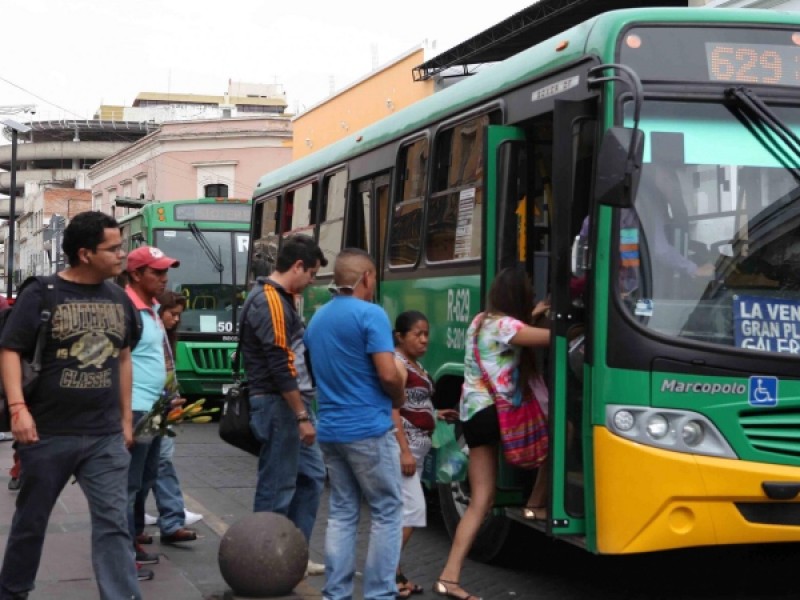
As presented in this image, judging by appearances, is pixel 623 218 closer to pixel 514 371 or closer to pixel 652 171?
pixel 652 171

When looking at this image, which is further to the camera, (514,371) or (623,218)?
(514,371)

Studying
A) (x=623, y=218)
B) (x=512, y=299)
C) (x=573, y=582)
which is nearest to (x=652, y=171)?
(x=623, y=218)

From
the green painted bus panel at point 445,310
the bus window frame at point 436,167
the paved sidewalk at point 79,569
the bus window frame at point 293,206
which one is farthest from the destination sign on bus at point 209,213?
the bus window frame at point 436,167

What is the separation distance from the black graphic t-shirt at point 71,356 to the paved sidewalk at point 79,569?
1.60 m

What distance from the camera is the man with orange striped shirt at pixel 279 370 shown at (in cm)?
718

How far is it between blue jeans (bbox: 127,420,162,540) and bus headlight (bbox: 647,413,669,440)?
2830 millimetres

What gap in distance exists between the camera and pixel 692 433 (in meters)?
6.24

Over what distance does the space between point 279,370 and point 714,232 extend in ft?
7.80

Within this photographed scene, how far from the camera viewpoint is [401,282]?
9664 mm

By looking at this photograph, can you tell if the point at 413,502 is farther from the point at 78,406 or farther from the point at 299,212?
the point at 299,212

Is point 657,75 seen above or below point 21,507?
above

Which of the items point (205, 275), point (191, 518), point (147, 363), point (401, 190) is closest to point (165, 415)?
point (147, 363)

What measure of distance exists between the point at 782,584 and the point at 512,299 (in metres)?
2.45

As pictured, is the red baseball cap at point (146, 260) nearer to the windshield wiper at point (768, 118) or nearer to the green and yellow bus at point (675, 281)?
the green and yellow bus at point (675, 281)
